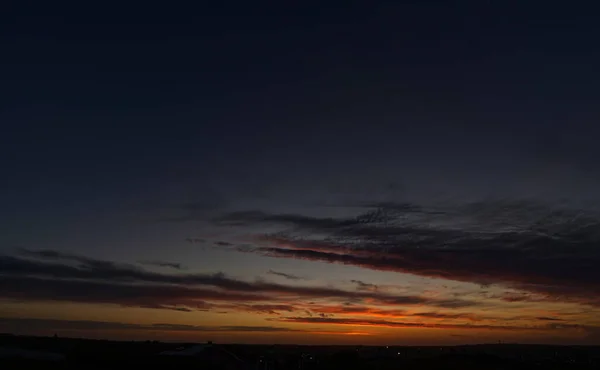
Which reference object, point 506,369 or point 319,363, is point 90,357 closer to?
point 319,363

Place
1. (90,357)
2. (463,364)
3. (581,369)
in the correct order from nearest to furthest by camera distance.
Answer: (90,357)
(581,369)
(463,364)

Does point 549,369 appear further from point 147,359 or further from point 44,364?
point 44,364

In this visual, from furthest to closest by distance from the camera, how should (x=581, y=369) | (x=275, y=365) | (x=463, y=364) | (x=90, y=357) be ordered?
1. (x=463, y=364)
2. (x=581, y=369)
3. (x=275, y=365)
4. (x=90, y=357)

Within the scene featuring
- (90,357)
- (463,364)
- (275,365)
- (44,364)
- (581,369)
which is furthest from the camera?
(463,364)

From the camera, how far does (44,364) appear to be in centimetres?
5747

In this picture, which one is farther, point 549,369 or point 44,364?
point 549,369

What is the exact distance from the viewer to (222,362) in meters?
69.2

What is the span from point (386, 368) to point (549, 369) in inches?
1026

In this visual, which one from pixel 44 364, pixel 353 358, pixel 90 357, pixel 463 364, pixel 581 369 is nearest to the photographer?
pixel 44 364

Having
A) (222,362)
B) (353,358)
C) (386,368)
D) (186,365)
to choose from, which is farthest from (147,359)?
(386,368)

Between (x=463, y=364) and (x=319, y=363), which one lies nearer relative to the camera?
(x=319, y=363)

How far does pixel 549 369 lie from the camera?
98.1 meters

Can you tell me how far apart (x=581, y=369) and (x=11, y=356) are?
81828 mm

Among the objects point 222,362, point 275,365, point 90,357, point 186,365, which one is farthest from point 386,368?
point 90,357
